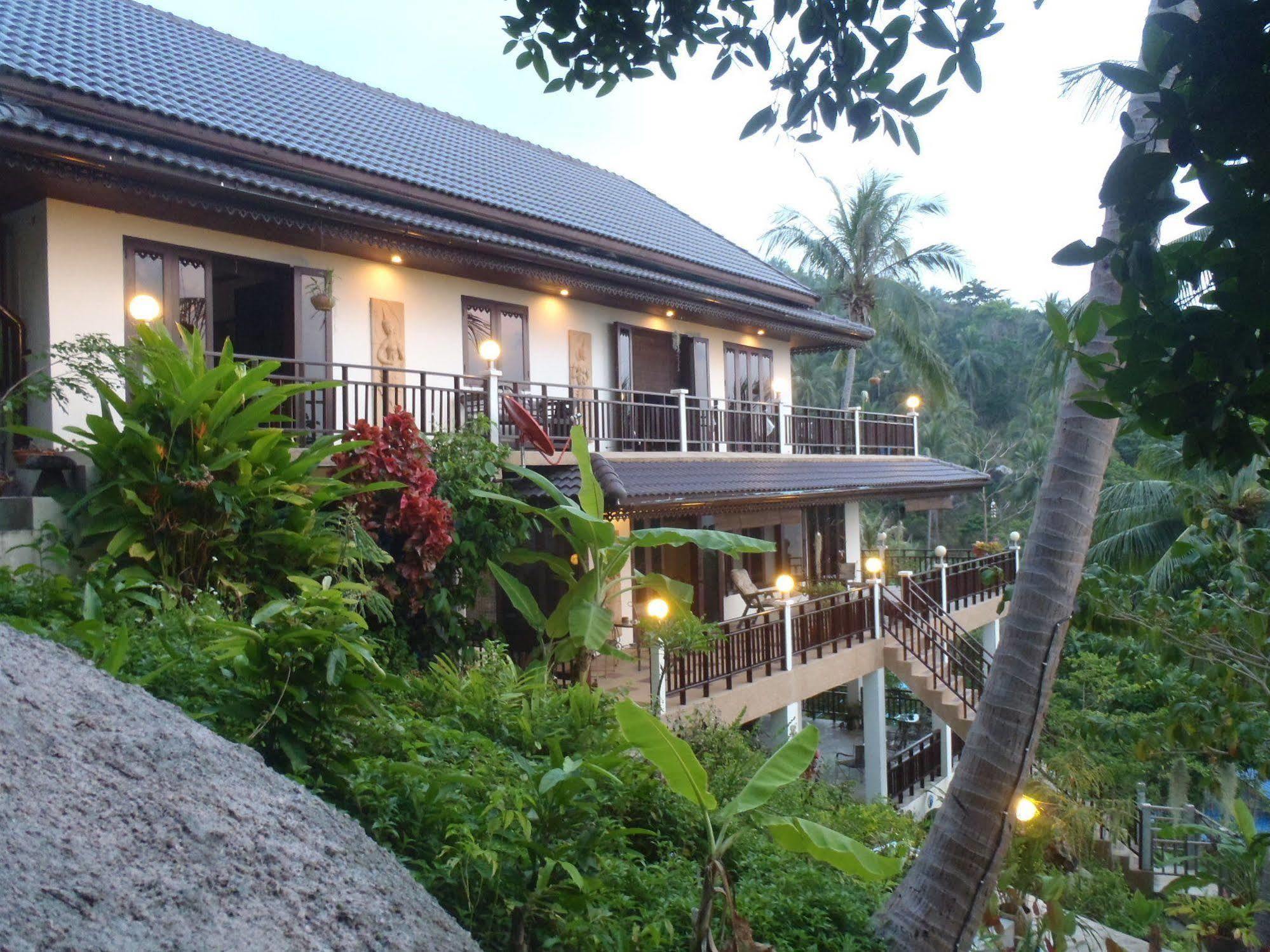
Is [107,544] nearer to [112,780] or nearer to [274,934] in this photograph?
[112,780]

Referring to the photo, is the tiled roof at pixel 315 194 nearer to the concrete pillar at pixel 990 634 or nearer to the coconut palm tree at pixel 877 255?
the concrete pillar at pixel 990 634

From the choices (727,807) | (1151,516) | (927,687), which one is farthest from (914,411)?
(727,807)

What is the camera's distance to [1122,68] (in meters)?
2.30

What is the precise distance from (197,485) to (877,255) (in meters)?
23.8

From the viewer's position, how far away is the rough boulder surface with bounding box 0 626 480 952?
2.35 m

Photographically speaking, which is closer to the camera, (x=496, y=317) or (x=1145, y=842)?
(x=1145, y=842)

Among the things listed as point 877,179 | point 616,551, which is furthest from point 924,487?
point 877,179

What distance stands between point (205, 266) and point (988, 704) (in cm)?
863

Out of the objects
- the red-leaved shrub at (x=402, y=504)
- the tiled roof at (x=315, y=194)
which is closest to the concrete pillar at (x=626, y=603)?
the tiled roof at (x=315, y=194)

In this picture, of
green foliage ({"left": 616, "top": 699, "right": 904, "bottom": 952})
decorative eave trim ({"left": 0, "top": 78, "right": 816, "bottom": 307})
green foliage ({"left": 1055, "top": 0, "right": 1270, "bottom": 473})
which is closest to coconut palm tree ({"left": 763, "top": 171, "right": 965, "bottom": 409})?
decorative eave trim ({"left": 0, "top": 78, "right": 816, "bottom": 307})

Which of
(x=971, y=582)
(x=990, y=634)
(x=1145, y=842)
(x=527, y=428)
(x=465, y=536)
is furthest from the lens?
(x=990, y=634)

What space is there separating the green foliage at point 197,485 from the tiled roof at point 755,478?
3.83m

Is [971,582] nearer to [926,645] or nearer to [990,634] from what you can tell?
[990,634]

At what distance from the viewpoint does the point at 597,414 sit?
13.0 meters
